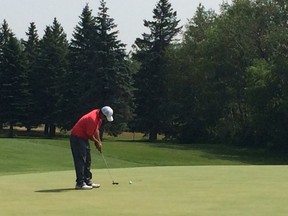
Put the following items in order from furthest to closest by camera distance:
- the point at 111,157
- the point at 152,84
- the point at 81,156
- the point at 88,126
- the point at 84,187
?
the point at 152,84 < the point at 111,157 < the point at 81,156 < the point at 88,126 < the point at 84,187

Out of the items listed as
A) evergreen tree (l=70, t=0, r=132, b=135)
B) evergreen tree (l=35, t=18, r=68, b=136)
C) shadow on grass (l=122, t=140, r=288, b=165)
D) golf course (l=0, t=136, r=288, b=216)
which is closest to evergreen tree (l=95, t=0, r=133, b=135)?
evergreen tree (l=70, t=0, r=132, b=135)

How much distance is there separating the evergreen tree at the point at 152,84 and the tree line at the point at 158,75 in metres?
0.11

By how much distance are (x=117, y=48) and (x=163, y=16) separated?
377 inches

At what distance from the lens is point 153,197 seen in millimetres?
11664

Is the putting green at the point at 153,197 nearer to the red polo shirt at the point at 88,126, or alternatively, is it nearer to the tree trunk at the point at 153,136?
the red polo shirt at the point at 88,126

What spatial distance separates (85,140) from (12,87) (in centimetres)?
5965

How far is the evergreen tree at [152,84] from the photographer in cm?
7156

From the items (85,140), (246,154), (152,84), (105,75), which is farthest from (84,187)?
(152,84)

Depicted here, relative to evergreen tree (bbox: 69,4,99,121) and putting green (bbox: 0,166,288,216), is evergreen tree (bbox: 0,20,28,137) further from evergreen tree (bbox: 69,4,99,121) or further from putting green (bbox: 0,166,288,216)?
putting green (bbox: 0,166,288,216)

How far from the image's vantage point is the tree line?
59.2m

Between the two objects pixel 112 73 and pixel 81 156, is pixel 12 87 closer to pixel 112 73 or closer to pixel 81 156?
pixel 112 73

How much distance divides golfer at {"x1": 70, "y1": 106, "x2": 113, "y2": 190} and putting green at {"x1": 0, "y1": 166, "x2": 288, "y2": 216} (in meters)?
0.35

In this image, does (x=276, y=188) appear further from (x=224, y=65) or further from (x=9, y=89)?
(x=9, y=89)

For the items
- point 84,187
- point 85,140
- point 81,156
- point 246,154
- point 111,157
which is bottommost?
point 84,187
